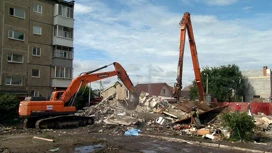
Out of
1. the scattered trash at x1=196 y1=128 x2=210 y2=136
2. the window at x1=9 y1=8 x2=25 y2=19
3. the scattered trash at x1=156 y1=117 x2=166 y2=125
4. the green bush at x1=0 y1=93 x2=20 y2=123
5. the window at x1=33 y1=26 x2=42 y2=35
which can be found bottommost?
the scattered trash at x1=196 y1=128 x2=210 y2=136

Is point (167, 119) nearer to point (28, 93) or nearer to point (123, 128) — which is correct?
point (123, 128)

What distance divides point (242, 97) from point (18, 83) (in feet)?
112

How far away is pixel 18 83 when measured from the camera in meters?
33.1

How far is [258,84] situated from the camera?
2039 inches

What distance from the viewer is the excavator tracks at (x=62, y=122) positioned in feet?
65.1

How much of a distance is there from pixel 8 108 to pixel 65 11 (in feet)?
56.0

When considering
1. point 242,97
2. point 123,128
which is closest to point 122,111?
point 123,128

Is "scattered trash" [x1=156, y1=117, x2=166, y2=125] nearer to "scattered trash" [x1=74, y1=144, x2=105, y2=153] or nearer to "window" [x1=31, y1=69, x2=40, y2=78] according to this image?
"scattered trash" [x1=74, y1=144, x2=105, y2=153]

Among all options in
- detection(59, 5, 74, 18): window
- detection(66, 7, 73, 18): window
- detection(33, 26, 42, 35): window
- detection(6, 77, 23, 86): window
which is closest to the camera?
detection(6, 77, 23, 86): window

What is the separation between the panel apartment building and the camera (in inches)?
1273

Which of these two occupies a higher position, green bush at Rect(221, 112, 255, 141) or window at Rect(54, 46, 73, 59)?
window at Rect(54, 46, 73, 59)

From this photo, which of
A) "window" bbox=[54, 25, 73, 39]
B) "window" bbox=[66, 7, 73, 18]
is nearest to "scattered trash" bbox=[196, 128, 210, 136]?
"window" bbox=[54, 25, 73, 39]

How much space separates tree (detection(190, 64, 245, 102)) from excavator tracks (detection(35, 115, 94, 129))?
30.7m

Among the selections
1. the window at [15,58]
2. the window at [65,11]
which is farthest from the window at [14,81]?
the window at [65,11]
